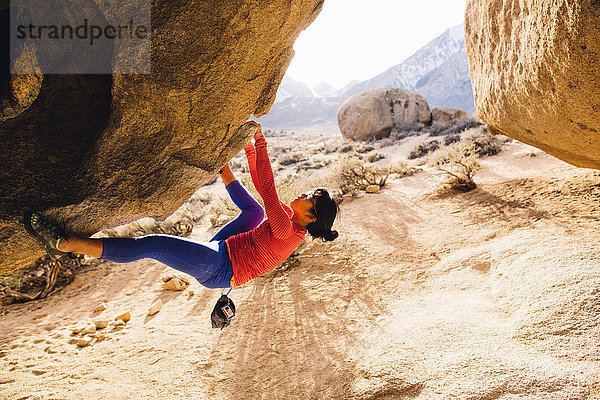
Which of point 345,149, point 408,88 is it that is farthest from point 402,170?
point 408,88

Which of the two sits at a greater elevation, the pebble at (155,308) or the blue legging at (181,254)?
the blue legging at (181,254)

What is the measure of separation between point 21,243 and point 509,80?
13.8ft

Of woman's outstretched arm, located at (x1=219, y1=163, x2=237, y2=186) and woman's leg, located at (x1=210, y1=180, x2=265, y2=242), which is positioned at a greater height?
woman's outstretched arm, located at (x1=219, y1=163, x2=237, y2=186)

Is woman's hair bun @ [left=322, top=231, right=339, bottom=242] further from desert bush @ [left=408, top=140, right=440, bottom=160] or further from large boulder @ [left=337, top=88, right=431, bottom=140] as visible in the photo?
large boulder @ [left=337, top=88, right=431, bottom=140]

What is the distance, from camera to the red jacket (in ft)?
7.56

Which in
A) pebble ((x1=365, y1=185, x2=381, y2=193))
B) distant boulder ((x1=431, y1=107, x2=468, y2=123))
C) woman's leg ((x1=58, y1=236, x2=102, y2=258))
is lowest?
pebble ((x1=365, y1=185, x2=381, y2=193))

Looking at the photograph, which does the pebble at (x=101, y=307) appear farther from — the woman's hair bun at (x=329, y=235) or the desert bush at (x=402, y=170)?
the desert bush at (x=402, y=170)

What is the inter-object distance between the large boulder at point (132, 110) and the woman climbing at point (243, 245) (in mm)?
223

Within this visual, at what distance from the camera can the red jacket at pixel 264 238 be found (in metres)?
2.30

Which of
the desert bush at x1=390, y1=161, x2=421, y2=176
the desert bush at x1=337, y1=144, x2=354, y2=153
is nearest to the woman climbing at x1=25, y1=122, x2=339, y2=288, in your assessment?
the desert bush at x1=390, y1=161, x2=421, y2=176

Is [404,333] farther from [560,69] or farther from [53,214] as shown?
[53,214]

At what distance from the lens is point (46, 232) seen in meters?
1.91

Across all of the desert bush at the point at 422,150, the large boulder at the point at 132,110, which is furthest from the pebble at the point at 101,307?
the desert bush at the point at 422,150

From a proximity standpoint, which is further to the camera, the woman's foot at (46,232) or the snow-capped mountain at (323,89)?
the snow-capped mountain at (323,89)
